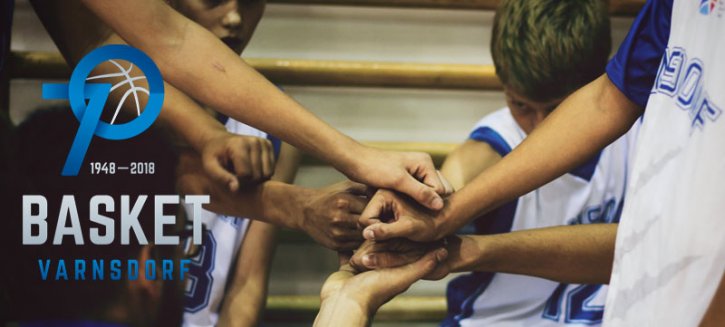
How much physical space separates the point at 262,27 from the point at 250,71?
0.12 meters

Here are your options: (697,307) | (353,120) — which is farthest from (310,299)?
(697,307)

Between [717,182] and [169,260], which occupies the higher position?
[717,182]

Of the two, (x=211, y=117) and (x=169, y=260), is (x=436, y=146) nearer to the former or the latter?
(x=211, y=117)

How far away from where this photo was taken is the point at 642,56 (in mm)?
1184

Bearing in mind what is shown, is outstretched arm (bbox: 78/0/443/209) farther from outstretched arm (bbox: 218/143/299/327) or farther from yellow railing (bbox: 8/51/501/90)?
outstretched arm (bbox: 218/143/299/327)

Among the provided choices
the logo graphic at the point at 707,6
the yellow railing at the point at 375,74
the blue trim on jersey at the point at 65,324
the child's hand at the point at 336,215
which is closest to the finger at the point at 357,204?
the child's hand at the point at 336,215

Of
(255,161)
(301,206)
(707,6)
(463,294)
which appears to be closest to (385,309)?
(463,294)

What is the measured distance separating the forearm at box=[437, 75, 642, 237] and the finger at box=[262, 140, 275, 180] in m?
0.30

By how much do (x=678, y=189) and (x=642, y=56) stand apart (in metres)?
0.25

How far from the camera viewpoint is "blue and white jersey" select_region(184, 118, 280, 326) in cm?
137

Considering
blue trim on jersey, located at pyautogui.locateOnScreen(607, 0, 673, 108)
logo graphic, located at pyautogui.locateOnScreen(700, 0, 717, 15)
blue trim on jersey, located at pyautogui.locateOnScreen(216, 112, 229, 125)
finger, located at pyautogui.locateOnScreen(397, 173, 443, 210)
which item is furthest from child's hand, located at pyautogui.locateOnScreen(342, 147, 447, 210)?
logo graphic, located at pyautogui.locateOnScreen(700, 0, 717, 15)

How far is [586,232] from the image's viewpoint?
1318 millimetres

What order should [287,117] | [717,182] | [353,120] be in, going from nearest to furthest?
[717,182], [287,117], [353,120]

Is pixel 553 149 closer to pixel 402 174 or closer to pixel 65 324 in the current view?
pixel 402 174
